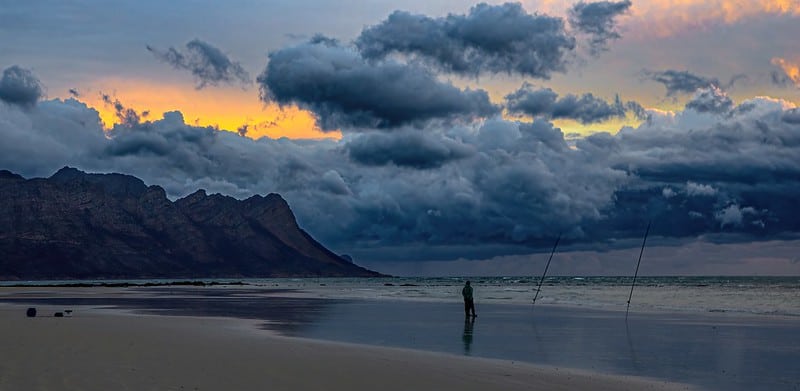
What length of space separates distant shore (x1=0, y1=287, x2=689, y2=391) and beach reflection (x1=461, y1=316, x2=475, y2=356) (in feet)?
7.92

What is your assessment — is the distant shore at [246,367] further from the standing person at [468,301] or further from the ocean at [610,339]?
the standing person at [468,301]

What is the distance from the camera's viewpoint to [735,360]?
23.1 metres

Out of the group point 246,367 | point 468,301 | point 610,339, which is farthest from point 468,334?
point 246,367

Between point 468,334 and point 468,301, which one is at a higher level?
point 468,301

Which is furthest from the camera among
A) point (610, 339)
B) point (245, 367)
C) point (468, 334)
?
point (468, 334)

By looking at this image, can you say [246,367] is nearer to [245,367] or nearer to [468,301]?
[245,367]

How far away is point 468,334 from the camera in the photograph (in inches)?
1233

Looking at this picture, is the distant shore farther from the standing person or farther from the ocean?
the standing person

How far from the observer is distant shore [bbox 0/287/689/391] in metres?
16.2

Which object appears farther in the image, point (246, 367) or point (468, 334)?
point (468, 334)

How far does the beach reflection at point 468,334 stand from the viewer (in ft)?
84.9

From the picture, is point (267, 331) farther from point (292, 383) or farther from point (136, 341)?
point (292, 383)

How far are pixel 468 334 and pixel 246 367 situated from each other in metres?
13.9

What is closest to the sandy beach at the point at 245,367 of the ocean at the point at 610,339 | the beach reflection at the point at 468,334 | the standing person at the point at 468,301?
the ocean at the point at 610,339
